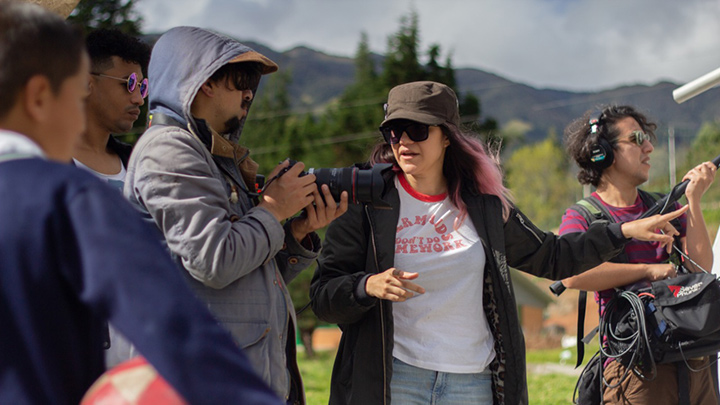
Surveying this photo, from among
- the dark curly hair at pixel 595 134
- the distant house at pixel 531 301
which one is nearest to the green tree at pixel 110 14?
the dark curly hair at pixel 595 134

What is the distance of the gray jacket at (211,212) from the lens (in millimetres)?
2279

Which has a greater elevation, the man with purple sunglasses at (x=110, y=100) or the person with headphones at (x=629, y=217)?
the man with purple sunglasses at (x=110, y=100)

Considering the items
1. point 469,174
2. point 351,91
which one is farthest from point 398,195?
point 351,91

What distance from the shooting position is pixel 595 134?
13.8 feet

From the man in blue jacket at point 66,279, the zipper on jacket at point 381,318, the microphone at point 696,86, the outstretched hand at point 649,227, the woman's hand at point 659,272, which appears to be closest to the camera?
the man in blue jacket at point 66,279

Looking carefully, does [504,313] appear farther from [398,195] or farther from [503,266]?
[398,195]

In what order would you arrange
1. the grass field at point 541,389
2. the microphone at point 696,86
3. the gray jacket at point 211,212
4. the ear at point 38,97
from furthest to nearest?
the grass field at point 541,389 < the microphone at point 696,86 < the gray jacket at point 211,212 < the ear at point 38,97

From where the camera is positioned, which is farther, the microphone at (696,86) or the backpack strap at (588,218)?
the microphone at (696,86)

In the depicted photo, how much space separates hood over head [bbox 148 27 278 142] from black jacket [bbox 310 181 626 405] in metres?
1.02

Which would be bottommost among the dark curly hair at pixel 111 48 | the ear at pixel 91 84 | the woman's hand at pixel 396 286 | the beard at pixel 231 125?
the woman's hand at pixel 396 286

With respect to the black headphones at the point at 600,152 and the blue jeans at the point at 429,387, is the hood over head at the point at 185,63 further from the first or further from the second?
the black headphones at the point at 600,152

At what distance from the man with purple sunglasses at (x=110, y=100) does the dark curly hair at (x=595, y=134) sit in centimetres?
242

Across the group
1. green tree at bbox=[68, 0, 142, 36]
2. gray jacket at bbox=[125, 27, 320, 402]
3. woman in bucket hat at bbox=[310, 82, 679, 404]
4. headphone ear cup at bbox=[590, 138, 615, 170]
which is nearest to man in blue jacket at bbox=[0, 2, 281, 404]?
gray jacket at bbox=[125, 27, 320, 402]

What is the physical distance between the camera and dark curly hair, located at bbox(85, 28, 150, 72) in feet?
12.6
